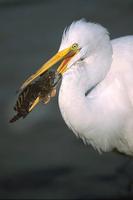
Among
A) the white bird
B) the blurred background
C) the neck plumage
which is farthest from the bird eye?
the blurred background

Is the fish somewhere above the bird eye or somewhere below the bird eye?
below

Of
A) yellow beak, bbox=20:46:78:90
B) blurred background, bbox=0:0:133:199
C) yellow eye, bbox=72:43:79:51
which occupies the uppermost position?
yellow eye, bbox=72:43:79:51

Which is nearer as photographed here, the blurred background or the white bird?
the white bird

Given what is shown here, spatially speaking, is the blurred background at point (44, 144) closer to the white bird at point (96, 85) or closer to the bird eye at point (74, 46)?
the white bird at point (96, 85)

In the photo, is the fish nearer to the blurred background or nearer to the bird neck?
the bird neck

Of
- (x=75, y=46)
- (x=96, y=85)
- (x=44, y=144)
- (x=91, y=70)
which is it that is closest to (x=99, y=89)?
(x=96, y=85)

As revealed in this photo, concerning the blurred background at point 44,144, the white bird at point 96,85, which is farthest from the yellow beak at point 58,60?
the blurred background at point 44,144

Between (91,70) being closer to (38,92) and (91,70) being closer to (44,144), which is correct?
(38,92)
